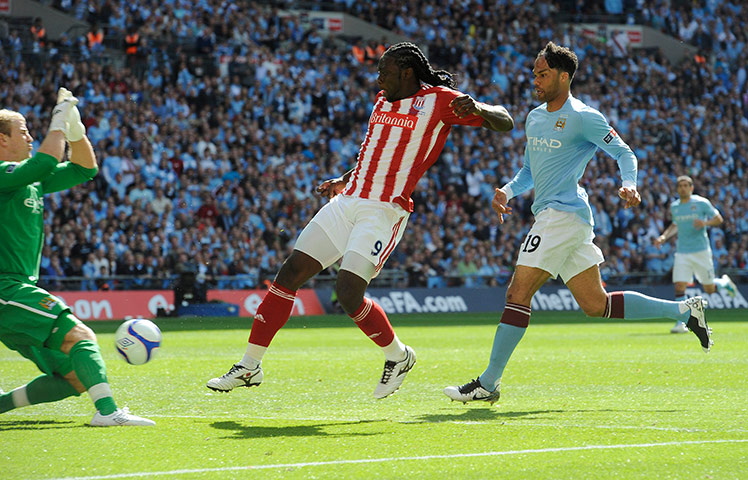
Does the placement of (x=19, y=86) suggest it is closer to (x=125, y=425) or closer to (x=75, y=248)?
(x=75, y=248)

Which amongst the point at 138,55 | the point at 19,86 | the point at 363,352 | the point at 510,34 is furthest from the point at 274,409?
the point at 510,34

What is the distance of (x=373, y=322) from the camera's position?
24.9 ft

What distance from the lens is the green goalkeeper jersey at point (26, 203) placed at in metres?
6.16

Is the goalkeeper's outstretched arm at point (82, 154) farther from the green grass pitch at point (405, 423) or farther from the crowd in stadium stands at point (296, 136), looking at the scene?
the crowd in stadium stands at point (296, 136)

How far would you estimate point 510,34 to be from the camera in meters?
34.2

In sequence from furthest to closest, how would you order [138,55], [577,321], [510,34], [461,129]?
[510,34]
[461,129]
[138,55]
[577,321]

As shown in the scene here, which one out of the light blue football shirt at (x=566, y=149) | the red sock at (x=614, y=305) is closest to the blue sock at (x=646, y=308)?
the red sock at (x=614, y=305)

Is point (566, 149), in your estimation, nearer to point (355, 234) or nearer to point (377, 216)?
point (377, 216)

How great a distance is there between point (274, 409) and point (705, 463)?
3324mm

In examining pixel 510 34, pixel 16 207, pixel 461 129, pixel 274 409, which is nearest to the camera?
pixel 16 207

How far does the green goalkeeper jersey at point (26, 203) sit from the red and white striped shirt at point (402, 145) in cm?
204

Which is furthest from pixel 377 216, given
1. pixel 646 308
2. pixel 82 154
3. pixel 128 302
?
pixel 128 302

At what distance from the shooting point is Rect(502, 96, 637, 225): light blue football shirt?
7.87m

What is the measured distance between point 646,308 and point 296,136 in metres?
20.2
